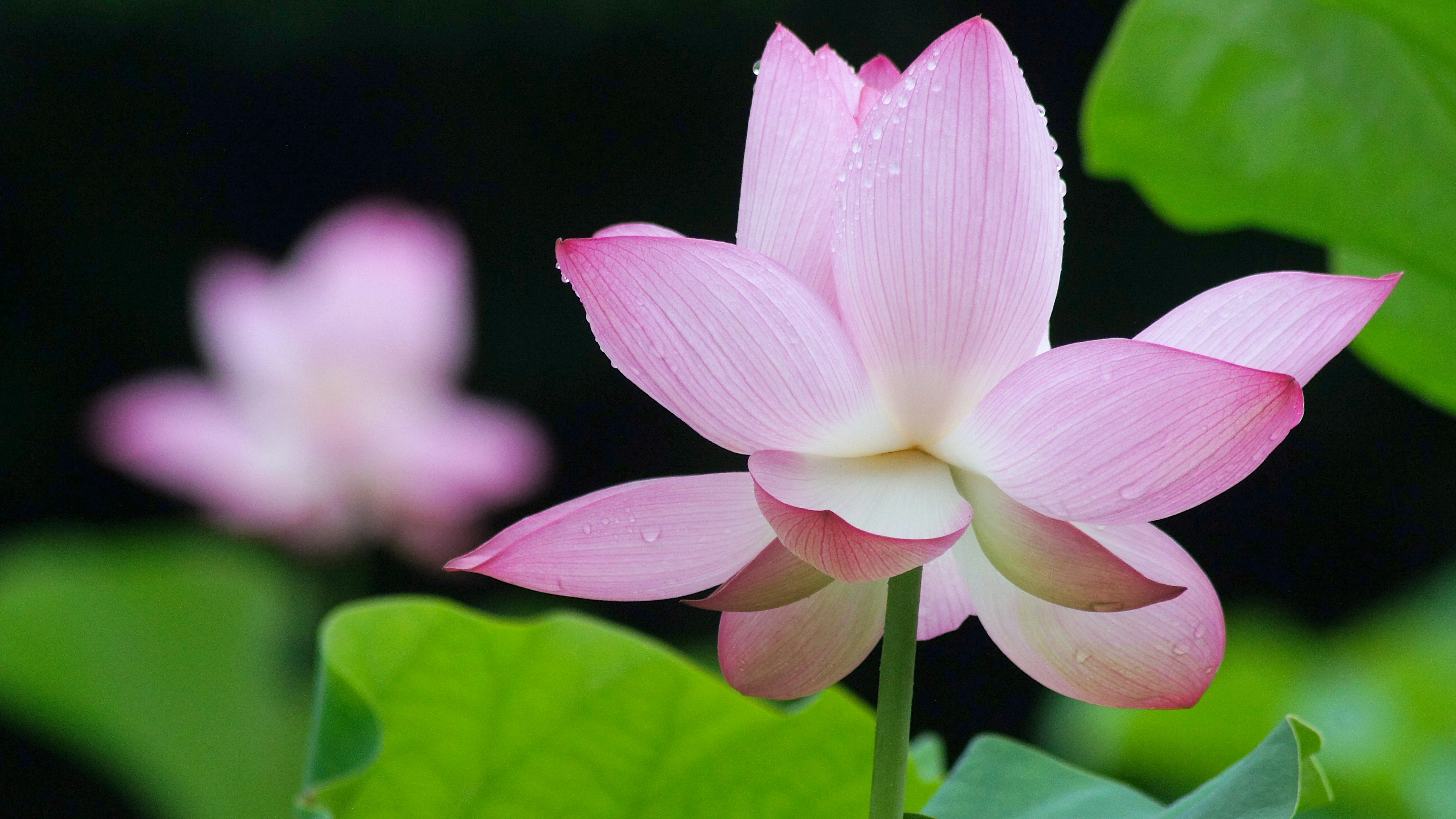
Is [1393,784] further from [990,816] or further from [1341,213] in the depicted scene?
[990,816]

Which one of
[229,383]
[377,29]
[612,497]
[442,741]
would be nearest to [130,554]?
[229,383]

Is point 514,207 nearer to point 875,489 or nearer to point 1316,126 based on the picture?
point 1316,126

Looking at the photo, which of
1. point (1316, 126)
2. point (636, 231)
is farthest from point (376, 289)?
point (636, 231)

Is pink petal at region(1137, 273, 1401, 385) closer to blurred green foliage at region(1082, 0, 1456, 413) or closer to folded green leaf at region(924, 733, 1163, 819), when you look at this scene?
folded green leaf at region(924, 733, 1163, 819)

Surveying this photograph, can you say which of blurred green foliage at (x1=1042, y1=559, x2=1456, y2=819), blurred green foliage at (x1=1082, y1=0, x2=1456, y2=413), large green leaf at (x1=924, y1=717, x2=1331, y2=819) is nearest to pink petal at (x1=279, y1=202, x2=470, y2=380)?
blurred green foliage at (x1=1042, y1=559, x2=1456, y2=819)

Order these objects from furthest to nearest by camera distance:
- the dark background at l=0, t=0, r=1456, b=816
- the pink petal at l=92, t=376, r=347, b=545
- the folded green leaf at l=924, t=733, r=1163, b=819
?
the dark background at l=0, t=0, r=1456, b=816
the pink petal at l=92, t=376, r=347, b=545
the folded green leaf at l=924, t=733, r=1163, b=819
